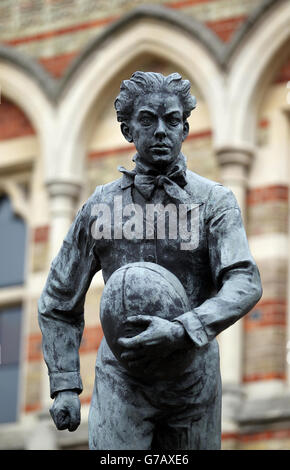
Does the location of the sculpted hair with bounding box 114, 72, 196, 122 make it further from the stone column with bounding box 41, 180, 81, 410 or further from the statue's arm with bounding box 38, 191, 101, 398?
the stone column with bounding box 41, 180, 81, 410

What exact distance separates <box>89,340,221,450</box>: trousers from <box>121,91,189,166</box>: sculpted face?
566 mm

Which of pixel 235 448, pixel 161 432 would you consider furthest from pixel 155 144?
pixel 235 448

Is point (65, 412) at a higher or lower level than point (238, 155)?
lower

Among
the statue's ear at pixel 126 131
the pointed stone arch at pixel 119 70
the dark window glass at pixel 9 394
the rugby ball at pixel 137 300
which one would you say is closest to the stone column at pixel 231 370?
the pointed stone arch at pixel 119 70

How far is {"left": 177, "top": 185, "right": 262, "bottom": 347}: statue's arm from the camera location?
13.9ft

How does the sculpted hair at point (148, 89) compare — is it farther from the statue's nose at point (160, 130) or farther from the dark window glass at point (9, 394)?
the dark window glass at point (9, 394)

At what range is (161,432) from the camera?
4.46 metres

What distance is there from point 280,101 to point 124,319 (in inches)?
265

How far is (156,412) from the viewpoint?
4418mm

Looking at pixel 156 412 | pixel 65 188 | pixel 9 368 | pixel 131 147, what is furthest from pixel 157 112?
pixel 9 368

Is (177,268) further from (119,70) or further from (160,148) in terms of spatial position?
(119,70)

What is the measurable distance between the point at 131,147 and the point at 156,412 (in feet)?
23.2

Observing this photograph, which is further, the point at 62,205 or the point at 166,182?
the point at 62,205
